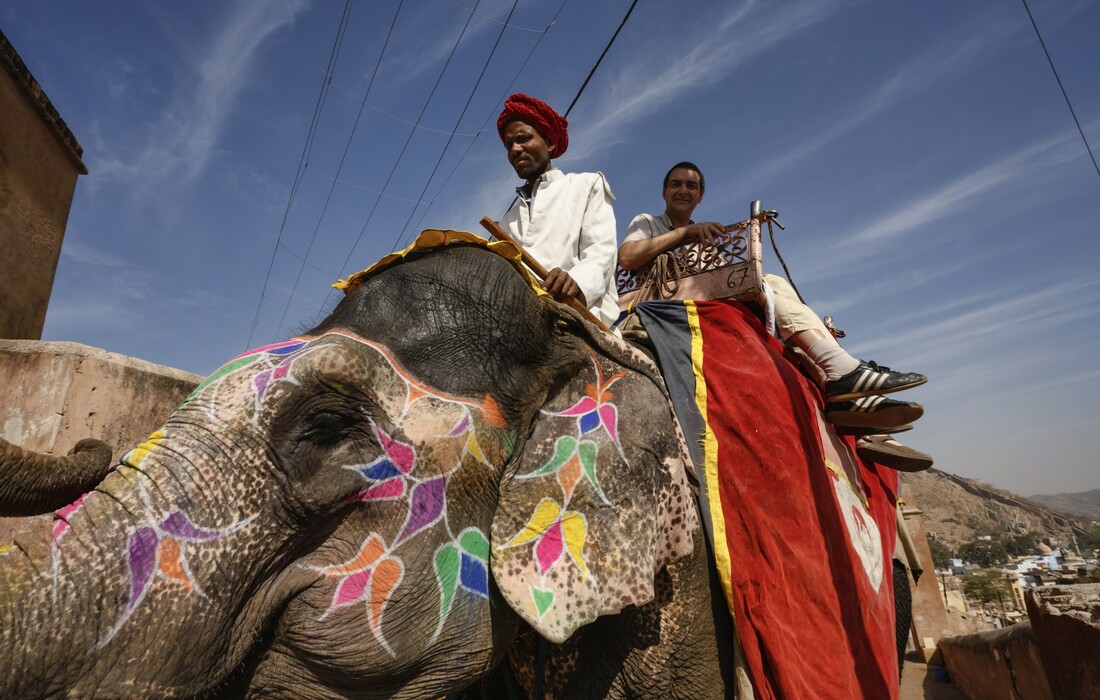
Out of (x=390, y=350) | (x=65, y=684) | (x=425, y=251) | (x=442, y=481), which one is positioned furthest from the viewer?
(x=425, y=251)

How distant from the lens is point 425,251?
7.61ft

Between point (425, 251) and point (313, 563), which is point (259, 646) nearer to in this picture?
point (313, 563)

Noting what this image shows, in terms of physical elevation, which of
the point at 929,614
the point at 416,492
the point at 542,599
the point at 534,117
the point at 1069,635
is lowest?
the point at 929,614

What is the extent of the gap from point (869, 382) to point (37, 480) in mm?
3083

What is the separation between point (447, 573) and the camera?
1.84 meters

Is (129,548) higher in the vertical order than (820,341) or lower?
lower

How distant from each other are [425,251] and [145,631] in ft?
4.40

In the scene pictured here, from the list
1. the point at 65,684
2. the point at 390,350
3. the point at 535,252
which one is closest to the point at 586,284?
the point at 535,252

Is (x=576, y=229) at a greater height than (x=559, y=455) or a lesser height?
A: greater

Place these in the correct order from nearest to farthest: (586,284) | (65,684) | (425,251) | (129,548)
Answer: (65,684)
(129,548)
(425,251)
(586,284)

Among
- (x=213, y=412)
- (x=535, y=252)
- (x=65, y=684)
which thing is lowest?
(x=65, y=684)

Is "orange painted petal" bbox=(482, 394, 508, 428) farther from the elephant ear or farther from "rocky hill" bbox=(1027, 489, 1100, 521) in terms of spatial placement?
"rocky hill" bbox=(1027, 489, 1100, 521)

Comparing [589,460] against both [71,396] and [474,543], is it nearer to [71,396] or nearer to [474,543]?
[474,543]

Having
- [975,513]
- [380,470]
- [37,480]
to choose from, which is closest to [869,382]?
[380,470]
